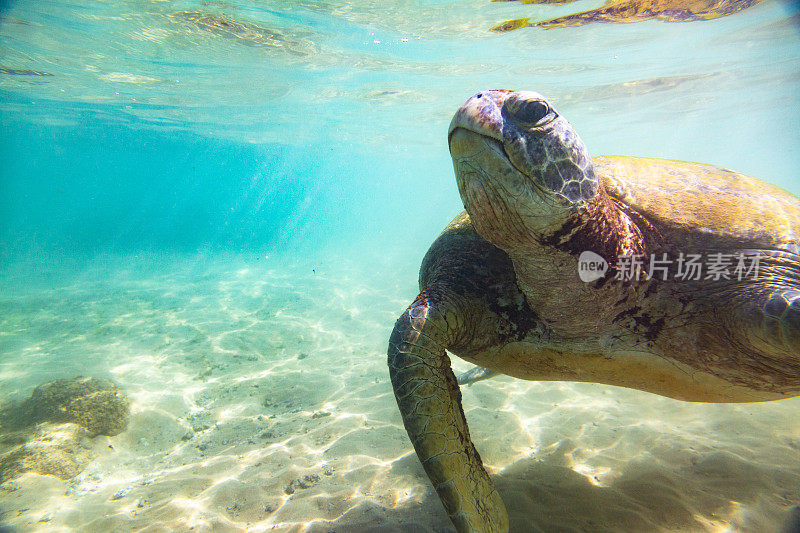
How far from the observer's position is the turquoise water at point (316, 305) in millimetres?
3441

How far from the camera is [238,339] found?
10055 mm

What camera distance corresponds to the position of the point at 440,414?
211cm

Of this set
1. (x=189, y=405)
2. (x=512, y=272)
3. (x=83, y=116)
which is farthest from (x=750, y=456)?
(x=83, y=116)

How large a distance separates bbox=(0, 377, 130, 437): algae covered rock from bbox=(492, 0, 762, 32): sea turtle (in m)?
13.6

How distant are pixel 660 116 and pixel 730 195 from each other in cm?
3073

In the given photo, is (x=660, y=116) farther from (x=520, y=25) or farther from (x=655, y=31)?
(x=520, y=25)

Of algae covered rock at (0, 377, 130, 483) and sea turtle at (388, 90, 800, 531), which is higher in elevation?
sea turtle at (388, 90, 800, 531)

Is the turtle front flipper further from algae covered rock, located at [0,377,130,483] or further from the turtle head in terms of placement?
algae covered rock, located at [0,377,130,483]

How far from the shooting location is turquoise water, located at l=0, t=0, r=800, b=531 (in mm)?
3441

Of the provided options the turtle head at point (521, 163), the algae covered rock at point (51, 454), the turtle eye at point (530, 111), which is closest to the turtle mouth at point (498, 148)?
the turtle head at point (521, 163)

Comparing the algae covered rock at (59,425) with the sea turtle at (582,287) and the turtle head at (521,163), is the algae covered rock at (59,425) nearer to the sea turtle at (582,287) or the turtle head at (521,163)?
the sea turtle at (582,287)

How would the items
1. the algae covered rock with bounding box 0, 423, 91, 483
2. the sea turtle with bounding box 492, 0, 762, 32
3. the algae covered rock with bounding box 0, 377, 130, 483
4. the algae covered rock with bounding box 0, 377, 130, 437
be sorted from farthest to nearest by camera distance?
1. the sea turtle with bounding box 492, 0, 762, 32
2. the algae covered rock with bounding box 0, 377, 130, 437
3. the algae covered rock with bounding box 0, 377, 130, 483
4. the algae covered rock with bounding box 0, 423, 91, 483

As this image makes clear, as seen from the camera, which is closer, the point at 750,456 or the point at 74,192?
the point at 750,456

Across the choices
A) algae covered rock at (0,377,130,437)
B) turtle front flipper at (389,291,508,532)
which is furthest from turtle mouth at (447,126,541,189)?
algae covered rock at (0,377,130,437)
